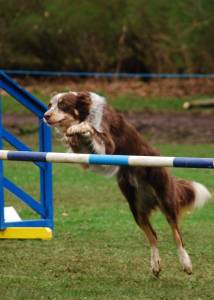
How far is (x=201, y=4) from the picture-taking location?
27984 mm

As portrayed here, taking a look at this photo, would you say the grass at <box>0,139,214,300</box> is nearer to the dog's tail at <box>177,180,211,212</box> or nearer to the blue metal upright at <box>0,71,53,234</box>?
the blue metal upright at <box>0,71,53,234</box>

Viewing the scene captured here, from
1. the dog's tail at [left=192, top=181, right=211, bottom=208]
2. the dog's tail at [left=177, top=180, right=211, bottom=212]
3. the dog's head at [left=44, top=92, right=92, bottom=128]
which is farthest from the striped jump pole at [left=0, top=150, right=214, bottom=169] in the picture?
the dog's tail at [left=192, top=181, right=211, bottom=208]

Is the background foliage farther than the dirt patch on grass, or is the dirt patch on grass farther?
the background foliage

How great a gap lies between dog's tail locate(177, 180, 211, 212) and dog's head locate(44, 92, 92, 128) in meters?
1.08

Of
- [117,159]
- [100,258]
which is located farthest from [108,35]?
[117,159]

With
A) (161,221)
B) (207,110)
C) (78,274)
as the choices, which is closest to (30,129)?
(207,110)

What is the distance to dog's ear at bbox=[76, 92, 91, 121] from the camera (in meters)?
8.42

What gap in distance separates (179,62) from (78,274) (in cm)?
2002

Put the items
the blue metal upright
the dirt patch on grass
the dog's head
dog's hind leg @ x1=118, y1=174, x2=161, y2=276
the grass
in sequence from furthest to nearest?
the dirt patch on grass → the blue metal upright → the dog's head → dog's hind leg @ x1=118, y1=174, x2=161, y2=276 → the grass

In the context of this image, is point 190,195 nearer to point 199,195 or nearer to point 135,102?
point 199,195

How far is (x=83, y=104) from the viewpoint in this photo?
848 cm

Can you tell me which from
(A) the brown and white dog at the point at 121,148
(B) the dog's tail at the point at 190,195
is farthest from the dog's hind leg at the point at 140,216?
(B) the dog's tail at the point at 190,195

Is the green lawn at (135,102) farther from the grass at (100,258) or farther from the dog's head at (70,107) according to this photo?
the dog's head at (70,107)

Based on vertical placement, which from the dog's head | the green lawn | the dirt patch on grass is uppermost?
the green lawn
